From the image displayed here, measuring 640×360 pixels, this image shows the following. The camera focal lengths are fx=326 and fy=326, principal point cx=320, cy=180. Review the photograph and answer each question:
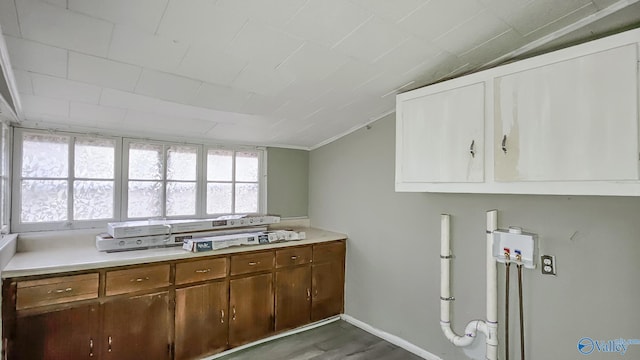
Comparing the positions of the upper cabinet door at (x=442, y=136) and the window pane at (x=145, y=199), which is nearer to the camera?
the upper cabinet door at (x=442, y=136)

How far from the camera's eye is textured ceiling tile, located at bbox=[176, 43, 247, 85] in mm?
1745

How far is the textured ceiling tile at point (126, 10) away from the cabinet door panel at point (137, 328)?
1761 mm

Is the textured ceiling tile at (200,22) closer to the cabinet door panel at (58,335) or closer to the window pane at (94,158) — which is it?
the window pane at (94,158)

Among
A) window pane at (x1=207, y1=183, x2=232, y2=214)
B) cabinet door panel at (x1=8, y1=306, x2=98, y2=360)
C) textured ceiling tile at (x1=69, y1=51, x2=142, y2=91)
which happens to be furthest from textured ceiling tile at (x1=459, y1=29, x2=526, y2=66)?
cabinet door panel at (x1=8, y1=306, x2=98, y2=360)

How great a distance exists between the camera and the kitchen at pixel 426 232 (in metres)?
1.81

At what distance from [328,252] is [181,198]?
5.05 ft

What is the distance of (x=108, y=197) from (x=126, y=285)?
0.91 metres

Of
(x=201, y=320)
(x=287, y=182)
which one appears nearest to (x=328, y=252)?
(x=287, y=182)

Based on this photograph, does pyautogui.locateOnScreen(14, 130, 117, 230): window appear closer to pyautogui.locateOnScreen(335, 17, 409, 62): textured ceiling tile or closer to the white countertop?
the white countertop

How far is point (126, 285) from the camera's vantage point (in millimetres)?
2219

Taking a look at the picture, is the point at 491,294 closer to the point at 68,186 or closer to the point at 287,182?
the point at 287,182

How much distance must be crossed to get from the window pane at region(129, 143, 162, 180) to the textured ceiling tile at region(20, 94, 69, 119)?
24.1 inches

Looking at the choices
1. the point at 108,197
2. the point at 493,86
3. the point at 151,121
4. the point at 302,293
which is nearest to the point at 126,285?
the point at 108,197

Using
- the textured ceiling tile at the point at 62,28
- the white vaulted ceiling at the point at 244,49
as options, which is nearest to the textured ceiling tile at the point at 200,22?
the white vaulted ceiling at the point at 244,49
